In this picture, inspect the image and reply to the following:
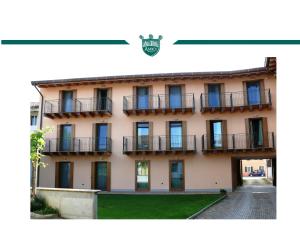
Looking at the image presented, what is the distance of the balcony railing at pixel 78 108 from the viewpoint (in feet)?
59.1

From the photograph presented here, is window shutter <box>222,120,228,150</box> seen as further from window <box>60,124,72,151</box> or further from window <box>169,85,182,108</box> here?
window <box>60,124,72,151</box>

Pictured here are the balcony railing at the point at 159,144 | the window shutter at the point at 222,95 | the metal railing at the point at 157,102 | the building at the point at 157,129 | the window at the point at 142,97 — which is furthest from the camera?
the window at the point at 142,97

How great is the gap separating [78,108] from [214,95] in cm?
702

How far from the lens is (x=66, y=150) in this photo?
17.7 metres

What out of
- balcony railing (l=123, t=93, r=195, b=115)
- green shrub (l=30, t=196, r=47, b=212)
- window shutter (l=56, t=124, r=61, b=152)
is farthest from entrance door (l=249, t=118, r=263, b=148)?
green shrub (l=30, t=196, r=47, b=212)

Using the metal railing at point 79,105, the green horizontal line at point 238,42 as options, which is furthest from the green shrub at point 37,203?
the metal railing at point 79,105

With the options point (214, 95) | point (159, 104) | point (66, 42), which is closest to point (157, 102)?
point (159, 104)

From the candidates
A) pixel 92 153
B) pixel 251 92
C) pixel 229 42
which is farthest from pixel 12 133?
pixel 251 92

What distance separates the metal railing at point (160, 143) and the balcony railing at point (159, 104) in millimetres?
1320

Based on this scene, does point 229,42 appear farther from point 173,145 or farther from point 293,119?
point 173,145

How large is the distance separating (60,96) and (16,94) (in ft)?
43.2

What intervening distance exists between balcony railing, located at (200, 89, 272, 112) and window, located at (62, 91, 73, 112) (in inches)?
267

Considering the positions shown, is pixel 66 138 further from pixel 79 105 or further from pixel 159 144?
pixel 159 144

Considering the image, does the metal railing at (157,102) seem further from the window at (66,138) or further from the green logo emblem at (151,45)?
the green logo emblem at (151,45)
